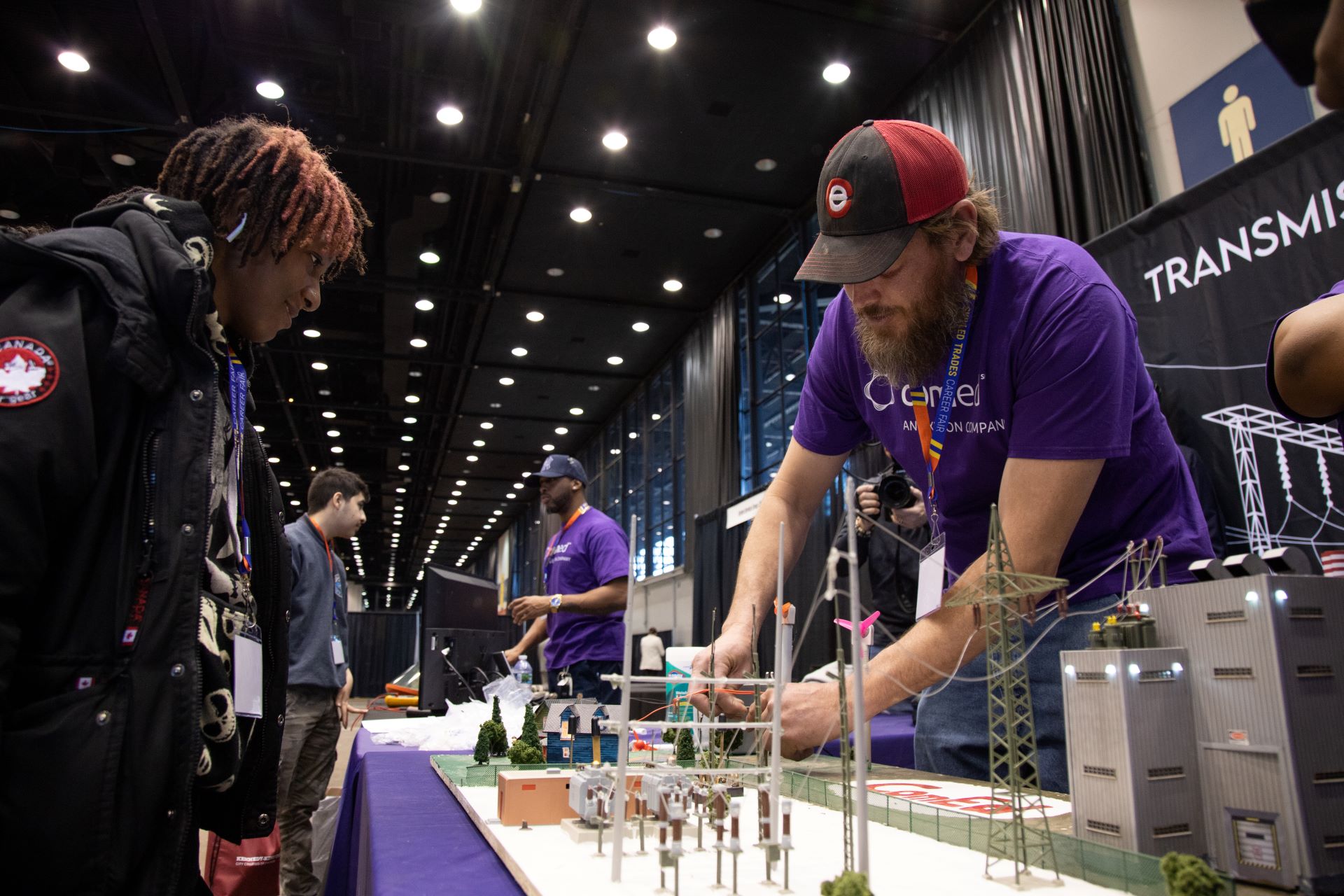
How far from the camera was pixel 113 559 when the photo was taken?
2.74ft

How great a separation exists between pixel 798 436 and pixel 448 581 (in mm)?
2582

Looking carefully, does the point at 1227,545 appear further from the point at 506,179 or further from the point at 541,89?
the point at 506,179

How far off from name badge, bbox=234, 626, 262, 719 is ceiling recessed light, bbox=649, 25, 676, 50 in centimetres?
502

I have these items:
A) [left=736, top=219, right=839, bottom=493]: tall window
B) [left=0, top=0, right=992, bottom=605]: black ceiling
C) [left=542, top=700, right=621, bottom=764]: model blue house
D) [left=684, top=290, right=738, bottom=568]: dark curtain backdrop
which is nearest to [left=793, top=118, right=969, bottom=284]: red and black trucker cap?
[left=542, top=700, right=621, bottom=764]: model blue house

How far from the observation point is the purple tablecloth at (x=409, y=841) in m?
0.77

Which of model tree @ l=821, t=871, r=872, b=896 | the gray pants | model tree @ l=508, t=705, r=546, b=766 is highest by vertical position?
model tree @ l=821, t=871, r=872, b=896

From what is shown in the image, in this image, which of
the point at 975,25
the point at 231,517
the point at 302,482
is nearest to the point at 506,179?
the point at 975,25

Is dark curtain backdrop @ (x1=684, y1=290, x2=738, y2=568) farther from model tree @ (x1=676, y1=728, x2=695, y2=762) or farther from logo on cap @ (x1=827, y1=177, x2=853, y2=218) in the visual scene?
logo on cap @ (x1=827, y1=177, x2=853, y2=218)

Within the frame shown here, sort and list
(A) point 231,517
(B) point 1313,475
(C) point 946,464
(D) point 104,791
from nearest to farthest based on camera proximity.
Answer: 1. (D) point 104,791
2. (A) point 231,517
3. (C) point 946,464
4. (B) point 1313,475

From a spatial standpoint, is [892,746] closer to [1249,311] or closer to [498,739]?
[498,739]

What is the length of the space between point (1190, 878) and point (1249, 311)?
2648 millimetres

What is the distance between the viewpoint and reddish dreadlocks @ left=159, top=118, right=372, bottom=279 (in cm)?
112

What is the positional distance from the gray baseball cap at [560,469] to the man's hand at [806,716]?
3154 millimetres

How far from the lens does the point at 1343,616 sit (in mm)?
663
